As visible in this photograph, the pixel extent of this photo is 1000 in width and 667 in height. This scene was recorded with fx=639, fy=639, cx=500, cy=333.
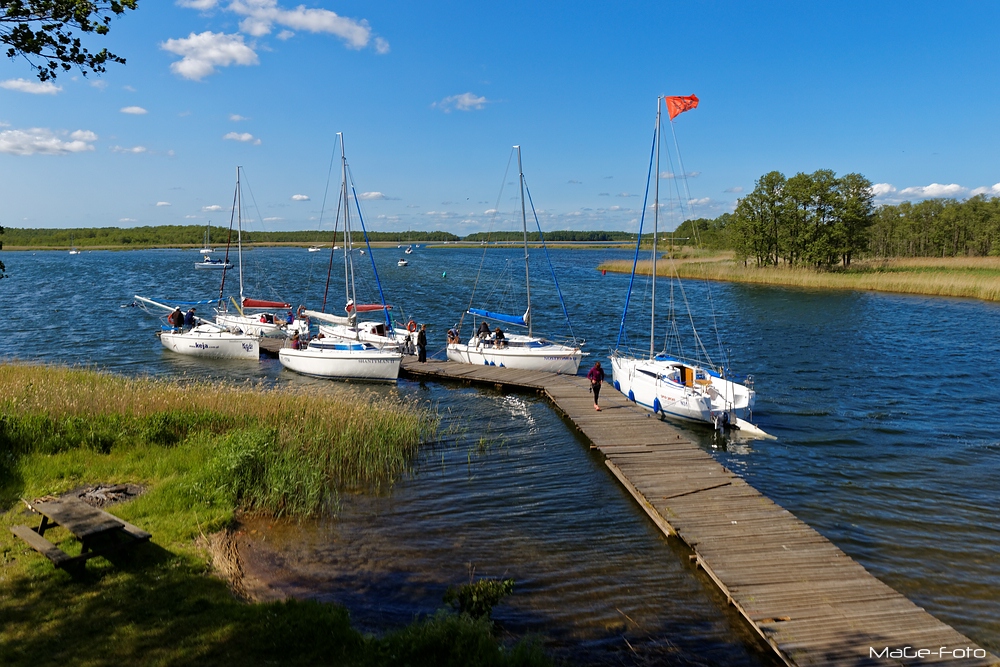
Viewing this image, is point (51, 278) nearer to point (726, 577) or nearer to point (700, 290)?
point (700, 290)

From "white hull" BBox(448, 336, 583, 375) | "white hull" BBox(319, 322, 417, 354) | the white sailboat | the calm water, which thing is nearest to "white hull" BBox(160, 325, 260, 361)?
the white sailboat

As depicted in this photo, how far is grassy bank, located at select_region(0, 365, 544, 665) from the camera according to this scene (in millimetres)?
7930

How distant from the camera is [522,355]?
2894cm

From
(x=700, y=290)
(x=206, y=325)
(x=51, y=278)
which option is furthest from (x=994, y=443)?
(x=51, y=278)

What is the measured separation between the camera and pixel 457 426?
69.1 feet

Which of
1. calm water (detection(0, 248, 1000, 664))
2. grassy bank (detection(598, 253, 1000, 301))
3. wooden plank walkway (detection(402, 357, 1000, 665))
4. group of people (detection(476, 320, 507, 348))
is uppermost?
grassy bank (detection(598, 253, 1000, 301))

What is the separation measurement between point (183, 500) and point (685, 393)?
15.4 m

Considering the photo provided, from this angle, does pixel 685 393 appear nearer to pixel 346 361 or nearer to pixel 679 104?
pixel 679 104

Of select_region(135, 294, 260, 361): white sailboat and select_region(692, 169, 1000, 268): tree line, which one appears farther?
select_region(692, 169, 1000, 268): tree line

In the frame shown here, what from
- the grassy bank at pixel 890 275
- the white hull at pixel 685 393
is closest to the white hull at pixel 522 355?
the white hull at pixel 685 393

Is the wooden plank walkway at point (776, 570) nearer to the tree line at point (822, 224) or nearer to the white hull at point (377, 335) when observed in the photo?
the white hull at point (377, 335)

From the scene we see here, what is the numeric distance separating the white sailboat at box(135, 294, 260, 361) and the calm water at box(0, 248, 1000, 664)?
92 cm

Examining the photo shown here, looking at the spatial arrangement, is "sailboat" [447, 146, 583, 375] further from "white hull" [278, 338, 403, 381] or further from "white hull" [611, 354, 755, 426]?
"white hull" [611, 354, 755, 426]

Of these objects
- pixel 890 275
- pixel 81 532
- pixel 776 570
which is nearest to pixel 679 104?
pixel 776 570
